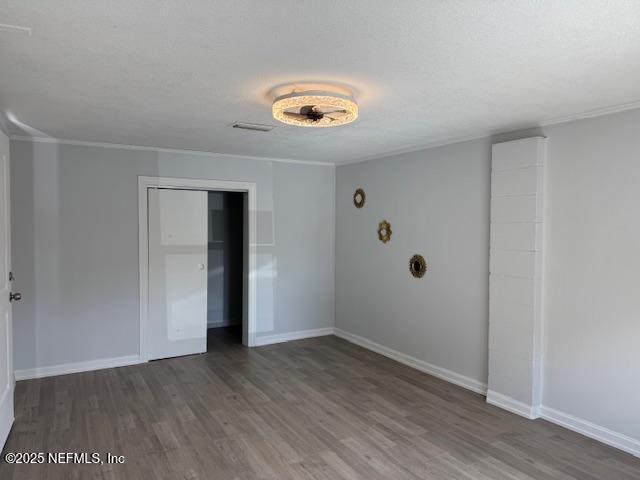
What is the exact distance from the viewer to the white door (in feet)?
9.84

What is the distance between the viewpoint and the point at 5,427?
303 centimetres

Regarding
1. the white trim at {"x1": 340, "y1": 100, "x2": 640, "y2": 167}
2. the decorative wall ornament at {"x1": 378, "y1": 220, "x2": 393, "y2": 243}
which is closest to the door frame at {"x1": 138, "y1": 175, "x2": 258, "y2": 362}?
the white trim at {"x1": 340, "y1": 100, "x2": 640, "y2": 167}

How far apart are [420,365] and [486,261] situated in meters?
1.35

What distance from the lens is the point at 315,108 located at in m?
2.82

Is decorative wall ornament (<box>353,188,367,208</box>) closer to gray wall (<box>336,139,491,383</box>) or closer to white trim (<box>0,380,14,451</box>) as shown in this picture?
gray wall (<box>336,139,491,383</box>)

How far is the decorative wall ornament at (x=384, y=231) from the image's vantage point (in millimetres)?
5039

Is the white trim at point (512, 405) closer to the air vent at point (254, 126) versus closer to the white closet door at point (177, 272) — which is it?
the air vent at point (254, 126)

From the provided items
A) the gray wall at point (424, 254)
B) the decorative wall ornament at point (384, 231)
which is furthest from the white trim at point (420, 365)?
the decorative wall ornament at point (384, 231)

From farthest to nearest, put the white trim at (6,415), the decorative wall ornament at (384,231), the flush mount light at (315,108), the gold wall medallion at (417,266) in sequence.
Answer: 1. the decorative wall ornament at (384,231)
2. the gold wall medallion at (417,266)
3. the white trim at (6,415)
4. the flush mount light at (315,108)

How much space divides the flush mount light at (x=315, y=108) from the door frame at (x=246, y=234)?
2.42 meters

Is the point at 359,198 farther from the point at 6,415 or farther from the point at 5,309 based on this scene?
the point at 6,415

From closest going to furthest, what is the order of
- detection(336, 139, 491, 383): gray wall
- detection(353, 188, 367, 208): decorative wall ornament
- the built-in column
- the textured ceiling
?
1. the textured ceiling
2. the built-in column
3. detection(336, 139, 491, 383): gray wall
4. detection(353, 188, 367, 208): decorative wall ornament

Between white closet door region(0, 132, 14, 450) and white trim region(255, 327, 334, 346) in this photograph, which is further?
white trim region(255, 327, 334, 346)

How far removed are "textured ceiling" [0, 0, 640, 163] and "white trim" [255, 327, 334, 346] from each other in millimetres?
2895
